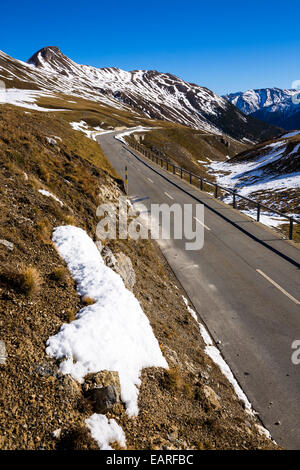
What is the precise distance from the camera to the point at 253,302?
9.62 m

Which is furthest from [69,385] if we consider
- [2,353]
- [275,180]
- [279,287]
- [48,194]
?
[275,180]

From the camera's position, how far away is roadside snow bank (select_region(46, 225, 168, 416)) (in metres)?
5.07

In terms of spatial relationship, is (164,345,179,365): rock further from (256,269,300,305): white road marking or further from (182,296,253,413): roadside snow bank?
(256,269,300,305): white road marking

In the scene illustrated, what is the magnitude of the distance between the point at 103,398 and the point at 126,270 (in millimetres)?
5026

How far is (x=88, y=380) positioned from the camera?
4.84 m

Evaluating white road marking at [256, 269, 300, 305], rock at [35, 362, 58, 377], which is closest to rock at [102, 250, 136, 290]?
rock at [35, 362, 58, 377]

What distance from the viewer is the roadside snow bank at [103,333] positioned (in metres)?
5.07

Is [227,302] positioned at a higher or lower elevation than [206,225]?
lower

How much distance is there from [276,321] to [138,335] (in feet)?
15.4

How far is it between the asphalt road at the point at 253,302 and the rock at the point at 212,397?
3.10 ft

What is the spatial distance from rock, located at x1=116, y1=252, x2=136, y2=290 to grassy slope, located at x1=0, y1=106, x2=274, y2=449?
360mm

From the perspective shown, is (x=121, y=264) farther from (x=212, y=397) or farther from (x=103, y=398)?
(x=103, y=398)
